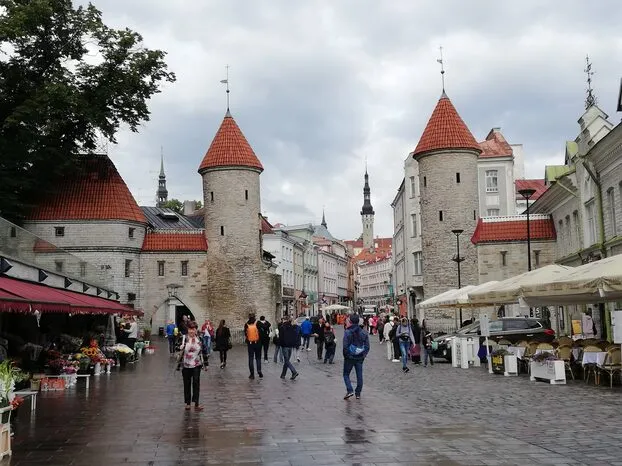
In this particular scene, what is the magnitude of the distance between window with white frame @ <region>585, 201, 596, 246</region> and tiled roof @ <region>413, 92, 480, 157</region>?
14.6 meters

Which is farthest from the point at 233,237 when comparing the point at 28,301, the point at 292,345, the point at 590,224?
the point at 28,301

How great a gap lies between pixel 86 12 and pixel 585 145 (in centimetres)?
3177

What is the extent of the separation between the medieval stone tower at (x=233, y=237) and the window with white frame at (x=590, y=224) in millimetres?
24273

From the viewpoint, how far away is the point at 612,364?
16.4 metres

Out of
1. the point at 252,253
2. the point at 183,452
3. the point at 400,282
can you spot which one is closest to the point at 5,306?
the point at 183,452

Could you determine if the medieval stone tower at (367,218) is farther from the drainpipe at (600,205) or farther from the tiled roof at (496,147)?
the drainpipe at (600,205)

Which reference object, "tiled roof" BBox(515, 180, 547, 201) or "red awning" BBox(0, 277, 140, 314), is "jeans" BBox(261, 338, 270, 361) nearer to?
"red awning" BBox(0, 277, 140, 314)

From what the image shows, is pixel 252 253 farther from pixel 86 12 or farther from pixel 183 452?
pixel 183 452

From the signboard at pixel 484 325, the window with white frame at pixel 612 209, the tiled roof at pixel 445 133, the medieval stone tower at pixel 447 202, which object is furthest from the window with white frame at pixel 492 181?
the signboard at pixel 484 325

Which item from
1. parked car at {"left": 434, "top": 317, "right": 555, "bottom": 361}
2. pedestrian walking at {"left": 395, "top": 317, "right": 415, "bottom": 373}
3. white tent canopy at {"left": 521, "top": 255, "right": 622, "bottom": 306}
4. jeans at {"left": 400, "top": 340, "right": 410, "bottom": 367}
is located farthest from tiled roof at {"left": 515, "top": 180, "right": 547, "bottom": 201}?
white tent canopy at {"left": 521, "top": 255, "right": 622, "bottom": 306}

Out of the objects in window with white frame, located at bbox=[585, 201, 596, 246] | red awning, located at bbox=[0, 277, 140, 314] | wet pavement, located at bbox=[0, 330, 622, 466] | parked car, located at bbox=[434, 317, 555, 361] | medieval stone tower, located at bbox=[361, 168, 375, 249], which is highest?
medieval stone tower, located at bbox=[361, 168, 375, 249]

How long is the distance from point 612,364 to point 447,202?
104 ft

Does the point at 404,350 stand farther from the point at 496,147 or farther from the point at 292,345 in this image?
the point at 496,147

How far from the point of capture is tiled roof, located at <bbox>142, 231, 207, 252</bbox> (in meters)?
51.9
